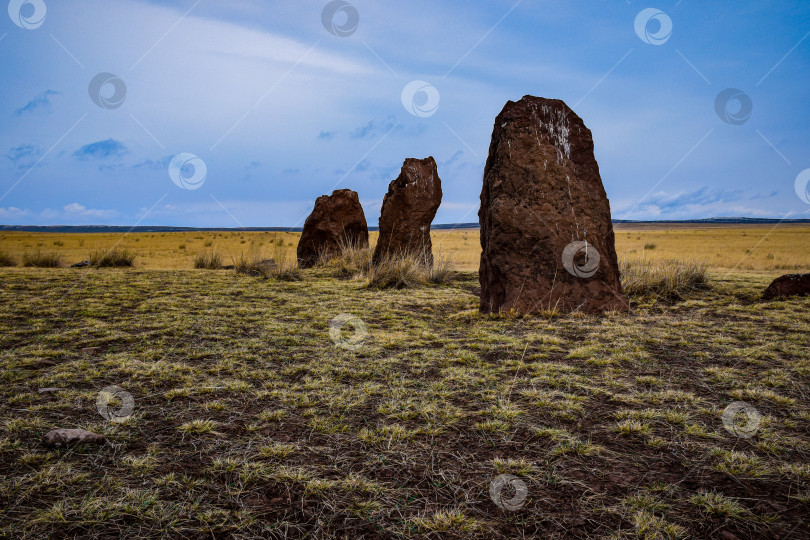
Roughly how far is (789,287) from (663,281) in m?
1.76

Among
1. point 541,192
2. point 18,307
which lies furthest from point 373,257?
point 18,307

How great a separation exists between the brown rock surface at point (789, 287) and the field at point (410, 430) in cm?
192

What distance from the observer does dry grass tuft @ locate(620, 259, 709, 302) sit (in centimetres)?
811

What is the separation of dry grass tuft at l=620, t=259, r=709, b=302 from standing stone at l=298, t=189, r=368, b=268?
786cm

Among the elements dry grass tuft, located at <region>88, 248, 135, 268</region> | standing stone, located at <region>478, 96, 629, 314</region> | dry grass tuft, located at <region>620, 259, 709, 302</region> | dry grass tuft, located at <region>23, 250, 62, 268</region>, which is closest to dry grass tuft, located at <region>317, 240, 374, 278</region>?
standing stone, located at <region>478, 96, 629, 314</region>

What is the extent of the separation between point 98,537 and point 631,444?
266cm

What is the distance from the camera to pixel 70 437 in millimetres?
2732

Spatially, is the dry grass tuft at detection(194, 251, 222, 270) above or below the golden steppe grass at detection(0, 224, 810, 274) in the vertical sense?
below

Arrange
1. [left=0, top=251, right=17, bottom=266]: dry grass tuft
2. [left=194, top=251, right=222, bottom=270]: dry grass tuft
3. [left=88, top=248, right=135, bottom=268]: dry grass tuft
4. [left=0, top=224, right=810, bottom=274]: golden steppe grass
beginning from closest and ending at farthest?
[left=88, top=248, right=135, bottom=268]: dry grass tuft → [left=0, top=251, right=17, bottom=266]: dry grass tuft → [left=194, top=251, right=222, bottom=270]: dry grass tuft → [left=0, top=224, right=810, bottom=274]: golden steppe grass

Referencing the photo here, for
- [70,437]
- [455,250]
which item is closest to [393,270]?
[70,437]

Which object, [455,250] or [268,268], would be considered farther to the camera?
[455,250]

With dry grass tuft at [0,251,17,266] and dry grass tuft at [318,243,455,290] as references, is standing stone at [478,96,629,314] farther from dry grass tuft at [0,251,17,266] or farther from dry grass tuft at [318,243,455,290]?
dry grass tuft at [0,251,17,266]

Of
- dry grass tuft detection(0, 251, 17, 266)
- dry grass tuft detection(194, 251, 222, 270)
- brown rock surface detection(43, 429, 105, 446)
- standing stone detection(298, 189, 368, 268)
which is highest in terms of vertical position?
standing stone detection(298, 189, 368, 268)

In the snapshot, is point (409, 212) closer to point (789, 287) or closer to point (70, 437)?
point (789, 287)
